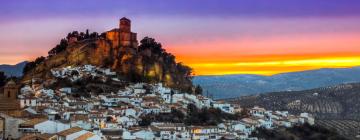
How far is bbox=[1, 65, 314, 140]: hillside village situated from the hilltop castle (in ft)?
23.2

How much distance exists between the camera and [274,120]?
78750 mm

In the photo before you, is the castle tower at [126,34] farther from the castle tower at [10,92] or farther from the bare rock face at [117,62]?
the castle tower at [10,92]

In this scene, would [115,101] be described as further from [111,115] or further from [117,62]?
[117,62]

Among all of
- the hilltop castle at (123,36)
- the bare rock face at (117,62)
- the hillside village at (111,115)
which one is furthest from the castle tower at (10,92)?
the hilltop castle at (123,36)

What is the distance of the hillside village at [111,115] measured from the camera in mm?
45969

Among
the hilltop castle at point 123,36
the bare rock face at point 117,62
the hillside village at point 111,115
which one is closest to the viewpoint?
the hillside village at point 111,115

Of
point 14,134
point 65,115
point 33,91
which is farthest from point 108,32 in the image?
point 14,134

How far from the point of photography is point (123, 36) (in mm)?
90750

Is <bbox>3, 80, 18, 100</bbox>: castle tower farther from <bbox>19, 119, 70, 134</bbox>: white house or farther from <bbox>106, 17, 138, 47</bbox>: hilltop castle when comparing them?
<bbox>106, 17, 138, 47</bbox>: hilltop castle

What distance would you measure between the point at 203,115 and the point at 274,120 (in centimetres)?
1222

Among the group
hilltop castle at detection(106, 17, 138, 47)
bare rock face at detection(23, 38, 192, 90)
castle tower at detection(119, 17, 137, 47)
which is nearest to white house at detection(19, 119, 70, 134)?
bare rock face at detection(23, 38, 192, 90)

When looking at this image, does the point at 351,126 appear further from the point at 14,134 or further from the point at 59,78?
the point at 14,134

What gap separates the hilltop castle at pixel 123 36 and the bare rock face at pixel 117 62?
0.82 meters

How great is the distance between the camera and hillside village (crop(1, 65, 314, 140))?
4597cm
